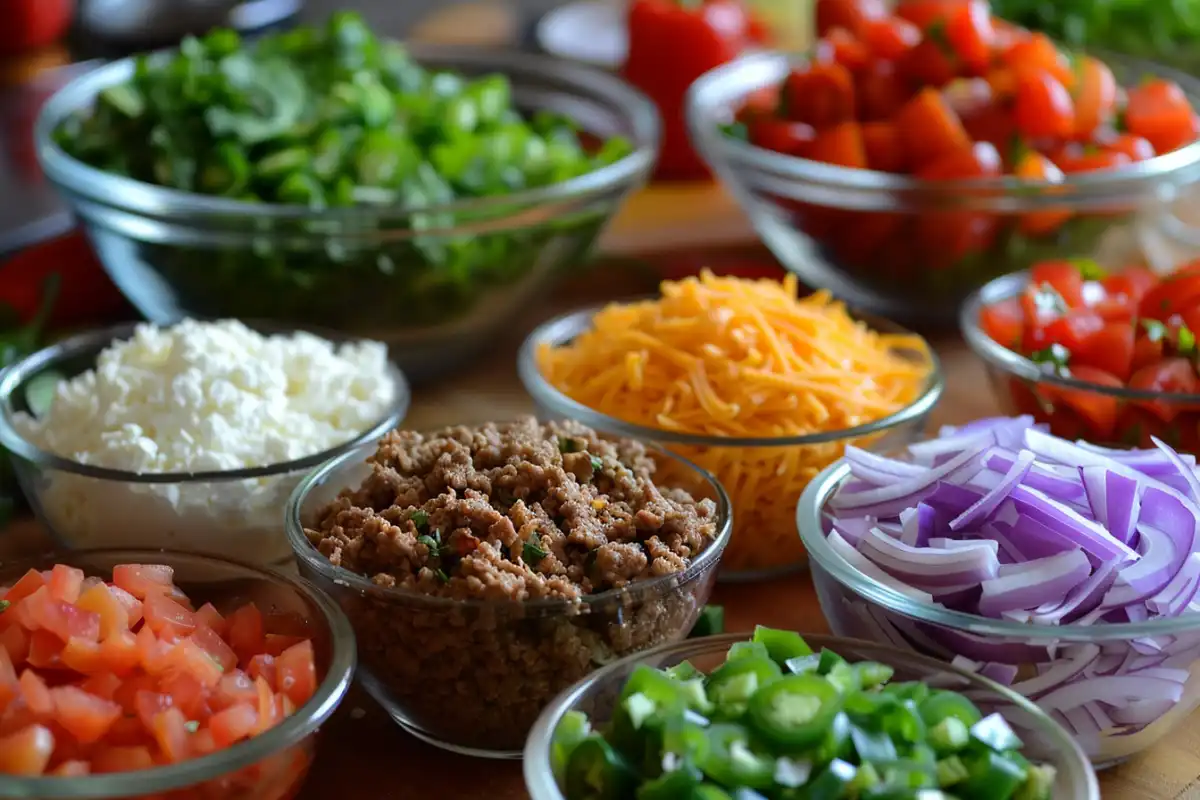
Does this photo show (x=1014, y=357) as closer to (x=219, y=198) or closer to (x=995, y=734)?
(x=995, y=734)

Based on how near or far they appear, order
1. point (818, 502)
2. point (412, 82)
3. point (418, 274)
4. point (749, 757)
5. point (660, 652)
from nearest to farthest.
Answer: point (749, 757)
point (660, 652)
point (818, 502)
point (418, 274)
point (412, 82)

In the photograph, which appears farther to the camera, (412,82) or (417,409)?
(412,82)

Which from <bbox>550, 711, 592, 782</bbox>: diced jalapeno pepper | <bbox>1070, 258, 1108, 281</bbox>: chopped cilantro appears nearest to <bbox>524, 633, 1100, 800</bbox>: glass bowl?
<bbox>550, 711, 592, 782</bbox>: diced jalapeno pepper

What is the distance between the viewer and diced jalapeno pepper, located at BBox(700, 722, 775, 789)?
1305mm

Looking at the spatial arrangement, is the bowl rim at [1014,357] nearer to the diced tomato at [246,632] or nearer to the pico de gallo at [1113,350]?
Result: the pico de gallo at [1113,350]

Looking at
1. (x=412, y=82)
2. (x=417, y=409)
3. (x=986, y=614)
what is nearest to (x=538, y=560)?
(x=986, y=614)

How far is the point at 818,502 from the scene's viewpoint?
5.84 ft

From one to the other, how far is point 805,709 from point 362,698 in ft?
2.31

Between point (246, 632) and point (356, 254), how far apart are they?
3.26 ft

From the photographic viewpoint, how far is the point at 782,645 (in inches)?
60.5

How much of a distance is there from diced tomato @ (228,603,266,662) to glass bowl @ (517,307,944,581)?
60 centimetres

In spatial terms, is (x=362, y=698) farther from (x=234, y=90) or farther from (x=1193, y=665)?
(x=234, y=90)

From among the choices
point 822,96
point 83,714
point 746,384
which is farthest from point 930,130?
point 83,714

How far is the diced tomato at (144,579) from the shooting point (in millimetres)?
1612
